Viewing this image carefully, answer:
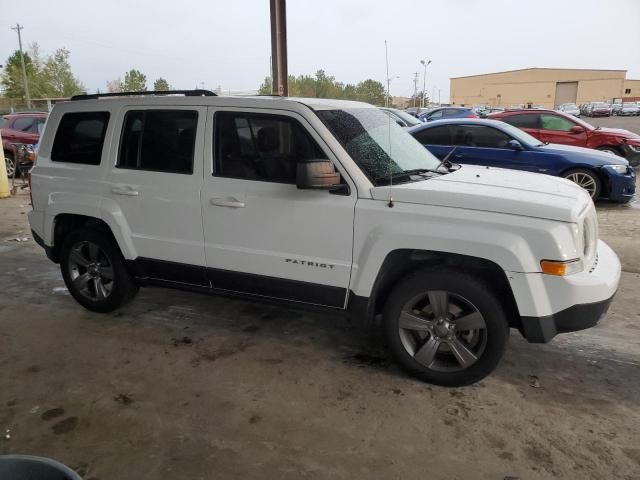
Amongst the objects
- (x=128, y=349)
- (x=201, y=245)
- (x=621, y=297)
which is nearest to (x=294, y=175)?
(x=201, y=245)

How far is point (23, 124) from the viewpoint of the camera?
1249 centimetres

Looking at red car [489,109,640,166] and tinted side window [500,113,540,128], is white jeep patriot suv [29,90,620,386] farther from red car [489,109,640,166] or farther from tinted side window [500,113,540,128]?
tinted side window [500,113,540,128]

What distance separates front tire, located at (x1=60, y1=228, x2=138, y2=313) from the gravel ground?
181 mm

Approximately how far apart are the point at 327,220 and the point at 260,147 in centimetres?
76

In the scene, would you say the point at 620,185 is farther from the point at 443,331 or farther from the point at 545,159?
the point at 443,331

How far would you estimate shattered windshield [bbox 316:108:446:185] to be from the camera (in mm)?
3447

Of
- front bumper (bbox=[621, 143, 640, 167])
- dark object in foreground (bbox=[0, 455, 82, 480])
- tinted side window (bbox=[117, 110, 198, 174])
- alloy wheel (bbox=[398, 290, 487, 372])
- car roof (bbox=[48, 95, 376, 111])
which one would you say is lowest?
alloy wheel (bbox=[398, 290, 487, 372])

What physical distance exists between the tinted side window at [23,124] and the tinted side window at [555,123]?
12.2m

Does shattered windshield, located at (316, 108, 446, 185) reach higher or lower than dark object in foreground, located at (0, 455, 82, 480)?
higher

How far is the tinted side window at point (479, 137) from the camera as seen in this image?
345 inches

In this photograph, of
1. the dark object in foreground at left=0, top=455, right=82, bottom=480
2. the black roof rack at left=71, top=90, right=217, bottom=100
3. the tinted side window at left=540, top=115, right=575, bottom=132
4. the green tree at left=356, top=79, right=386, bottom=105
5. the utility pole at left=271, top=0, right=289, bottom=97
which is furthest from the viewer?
the tinted side window at left=540, top=115, right=575, bottom=132

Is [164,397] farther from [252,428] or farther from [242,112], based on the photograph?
[242,112]

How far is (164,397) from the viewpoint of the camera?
3287 mm

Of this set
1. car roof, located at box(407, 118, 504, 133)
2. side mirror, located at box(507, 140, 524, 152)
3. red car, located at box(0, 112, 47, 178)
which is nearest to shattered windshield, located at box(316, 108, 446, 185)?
side mirror, located at box(507, 140, 524, 152)
